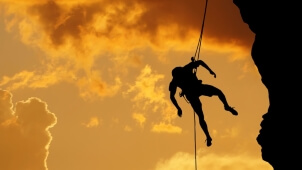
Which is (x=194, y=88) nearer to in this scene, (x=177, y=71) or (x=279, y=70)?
(x=177, y=71)

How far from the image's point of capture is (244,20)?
18.6 metres

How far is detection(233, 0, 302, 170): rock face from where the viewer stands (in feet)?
51.1

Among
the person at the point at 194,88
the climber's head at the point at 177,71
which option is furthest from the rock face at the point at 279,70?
the climber's head at the point at 177,71

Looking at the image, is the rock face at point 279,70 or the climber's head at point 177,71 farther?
the climber's head at point 177,71

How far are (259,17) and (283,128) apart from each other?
4.01 m

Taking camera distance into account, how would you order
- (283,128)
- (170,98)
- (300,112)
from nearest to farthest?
(300,112), (283,128), (170,98)

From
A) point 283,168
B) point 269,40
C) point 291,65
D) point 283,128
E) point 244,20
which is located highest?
point 244,20

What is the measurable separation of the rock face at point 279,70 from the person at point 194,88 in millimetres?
1594

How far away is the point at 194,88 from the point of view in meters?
17.4

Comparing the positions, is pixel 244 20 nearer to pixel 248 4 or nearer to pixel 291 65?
pixel 248 4

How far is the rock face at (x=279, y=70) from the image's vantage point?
15570 millimetres

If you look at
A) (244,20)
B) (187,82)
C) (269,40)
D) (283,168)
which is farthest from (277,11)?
(283,168)

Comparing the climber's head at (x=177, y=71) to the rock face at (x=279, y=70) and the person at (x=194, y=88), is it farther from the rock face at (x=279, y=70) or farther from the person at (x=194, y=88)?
the rock face at (x=279, y=70)

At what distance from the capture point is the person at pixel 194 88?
17188 mm
